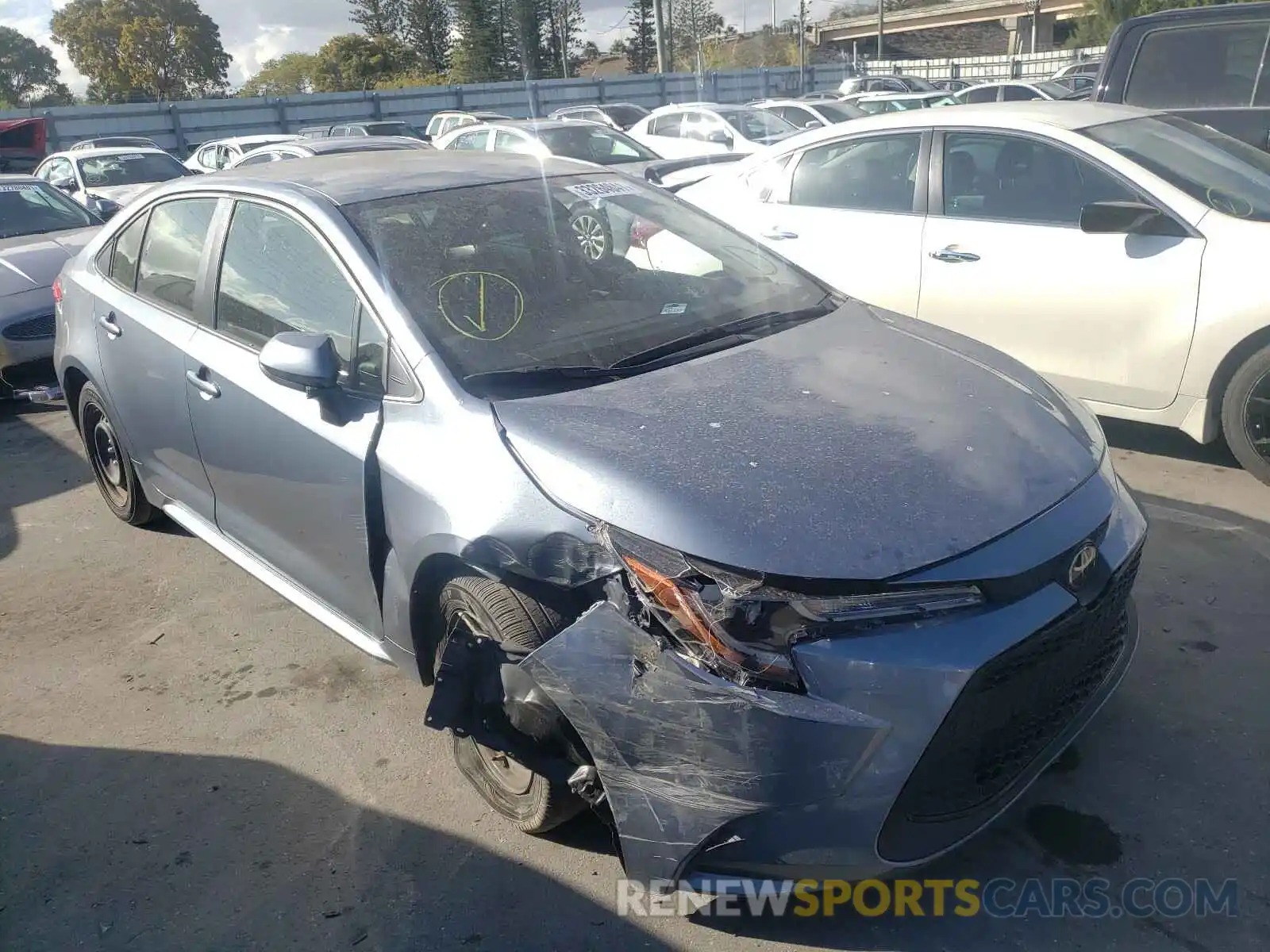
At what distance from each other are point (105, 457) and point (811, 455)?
3949 mm

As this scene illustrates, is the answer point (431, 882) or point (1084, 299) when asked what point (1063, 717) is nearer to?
point (431, 882)

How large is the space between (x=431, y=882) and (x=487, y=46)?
57.1 meters

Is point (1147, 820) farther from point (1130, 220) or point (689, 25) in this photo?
point (689, 25)

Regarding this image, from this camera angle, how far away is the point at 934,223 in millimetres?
5301

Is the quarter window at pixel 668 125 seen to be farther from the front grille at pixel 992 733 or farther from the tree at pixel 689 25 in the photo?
the tree at pixel 689 25

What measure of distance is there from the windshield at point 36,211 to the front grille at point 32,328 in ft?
5.06

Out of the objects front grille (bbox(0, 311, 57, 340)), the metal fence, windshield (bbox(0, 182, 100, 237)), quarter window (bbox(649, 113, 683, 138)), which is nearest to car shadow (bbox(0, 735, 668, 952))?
front grille (bbox(0, 311, 57, 340))

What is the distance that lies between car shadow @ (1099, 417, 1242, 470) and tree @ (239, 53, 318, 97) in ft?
260

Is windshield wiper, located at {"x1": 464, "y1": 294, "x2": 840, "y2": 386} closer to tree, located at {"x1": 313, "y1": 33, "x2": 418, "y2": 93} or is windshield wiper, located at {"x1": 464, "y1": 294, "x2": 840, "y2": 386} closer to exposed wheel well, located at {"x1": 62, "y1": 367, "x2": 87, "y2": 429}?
exposed wheel well, located at {"x1": 62, "y1": 367, "x2": 87, "y2": 429}

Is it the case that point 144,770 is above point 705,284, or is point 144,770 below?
below

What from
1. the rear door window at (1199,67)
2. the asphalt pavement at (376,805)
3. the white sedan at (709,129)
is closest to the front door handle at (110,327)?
the asphalt pavement at (376,805)

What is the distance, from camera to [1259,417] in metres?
4.43

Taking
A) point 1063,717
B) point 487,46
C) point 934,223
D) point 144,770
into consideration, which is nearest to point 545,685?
point 1063,717

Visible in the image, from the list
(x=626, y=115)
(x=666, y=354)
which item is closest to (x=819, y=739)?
(x=666, y=354)
